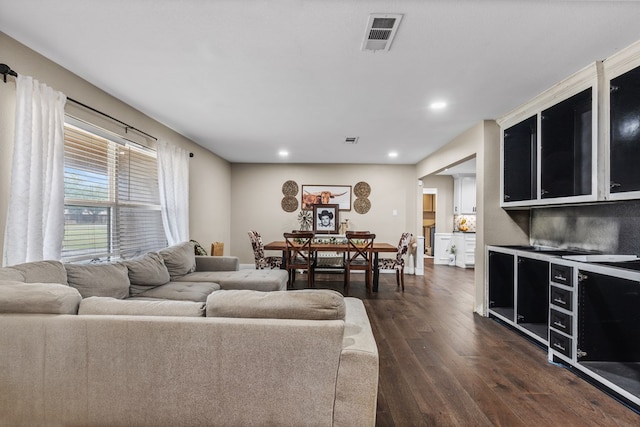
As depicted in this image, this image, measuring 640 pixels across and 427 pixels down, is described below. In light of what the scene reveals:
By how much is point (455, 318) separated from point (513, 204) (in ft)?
4.90

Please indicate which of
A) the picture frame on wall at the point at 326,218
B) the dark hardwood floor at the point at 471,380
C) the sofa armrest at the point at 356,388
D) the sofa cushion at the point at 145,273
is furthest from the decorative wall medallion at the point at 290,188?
the sofa armrest at the point at 356,388

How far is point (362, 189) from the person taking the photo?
6.96 meters

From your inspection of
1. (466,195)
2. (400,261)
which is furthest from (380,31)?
(466,195)

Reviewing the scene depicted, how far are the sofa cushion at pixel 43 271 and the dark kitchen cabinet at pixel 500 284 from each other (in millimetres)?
4129

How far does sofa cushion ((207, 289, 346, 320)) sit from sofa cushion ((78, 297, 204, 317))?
0.33 ft

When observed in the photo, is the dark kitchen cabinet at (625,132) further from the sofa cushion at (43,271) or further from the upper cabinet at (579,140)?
the sofa cushion at (43,271)

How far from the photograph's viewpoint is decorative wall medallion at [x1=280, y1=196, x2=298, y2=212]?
275 inches

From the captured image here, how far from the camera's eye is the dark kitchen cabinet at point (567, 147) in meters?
2.72

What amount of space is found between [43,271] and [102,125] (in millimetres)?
1639

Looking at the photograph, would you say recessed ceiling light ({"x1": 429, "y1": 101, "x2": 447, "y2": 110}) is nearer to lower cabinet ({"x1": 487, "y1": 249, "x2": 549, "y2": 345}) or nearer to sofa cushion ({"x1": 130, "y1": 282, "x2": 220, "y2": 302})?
lower cabinet ({"x1": 487, "y1": 249, "x2": 549, "y2": 345})

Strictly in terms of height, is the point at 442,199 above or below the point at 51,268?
above

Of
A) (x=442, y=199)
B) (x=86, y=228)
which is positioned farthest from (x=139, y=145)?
(x=442, y=199)

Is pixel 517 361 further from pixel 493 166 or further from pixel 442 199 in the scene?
pixel 442 199

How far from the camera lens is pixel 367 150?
18.2ft
